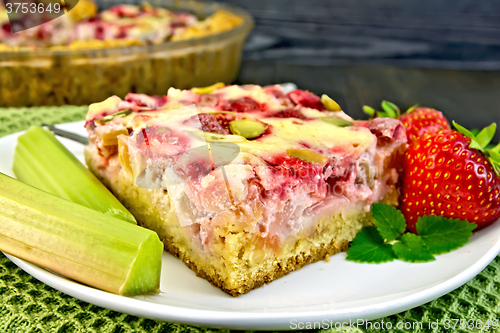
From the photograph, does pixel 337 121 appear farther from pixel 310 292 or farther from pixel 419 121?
pixel 310 292

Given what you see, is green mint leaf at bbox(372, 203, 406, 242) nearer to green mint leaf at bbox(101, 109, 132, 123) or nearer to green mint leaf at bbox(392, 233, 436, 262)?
green mint leaf at bbox(392, 233, 436, 262)

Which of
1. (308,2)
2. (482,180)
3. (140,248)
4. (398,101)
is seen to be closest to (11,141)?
(140,248)

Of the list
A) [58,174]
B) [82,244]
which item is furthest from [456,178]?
[58,174]

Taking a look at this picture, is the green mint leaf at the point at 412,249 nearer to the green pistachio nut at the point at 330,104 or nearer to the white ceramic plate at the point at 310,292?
the white ceramic plate at the point at 310,292

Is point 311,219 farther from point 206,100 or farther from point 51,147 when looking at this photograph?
point 51,147

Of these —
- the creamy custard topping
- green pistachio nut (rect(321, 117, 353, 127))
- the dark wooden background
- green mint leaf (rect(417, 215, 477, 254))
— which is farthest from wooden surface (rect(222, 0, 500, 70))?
green mint leaf (rect(417, 215, 477, 254))
